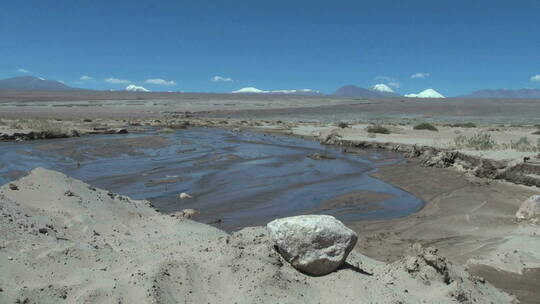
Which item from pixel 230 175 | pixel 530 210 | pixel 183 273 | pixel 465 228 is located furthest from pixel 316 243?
pixel 230 175

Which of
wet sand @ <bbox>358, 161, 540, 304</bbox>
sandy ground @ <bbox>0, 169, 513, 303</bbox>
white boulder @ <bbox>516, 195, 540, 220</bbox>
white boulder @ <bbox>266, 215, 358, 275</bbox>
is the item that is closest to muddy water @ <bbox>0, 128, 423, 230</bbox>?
wet sand @ <bbox>358, 161, 540, 304</bbox>

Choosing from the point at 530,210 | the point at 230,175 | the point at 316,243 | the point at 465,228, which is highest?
the point at 316,243

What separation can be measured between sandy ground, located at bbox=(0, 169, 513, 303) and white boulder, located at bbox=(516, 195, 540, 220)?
146 inches

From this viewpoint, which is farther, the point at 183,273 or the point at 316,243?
the point at 316,243

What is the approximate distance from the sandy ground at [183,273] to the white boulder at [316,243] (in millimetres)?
120

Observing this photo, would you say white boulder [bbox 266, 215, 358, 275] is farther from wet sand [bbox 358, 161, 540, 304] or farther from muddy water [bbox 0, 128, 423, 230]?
muddy water [bbox 0, 128, 423, 230]

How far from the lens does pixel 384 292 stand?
4.71 meters

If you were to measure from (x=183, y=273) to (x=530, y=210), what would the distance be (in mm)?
7030

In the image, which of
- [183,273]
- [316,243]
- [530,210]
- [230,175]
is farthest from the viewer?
[230,175]

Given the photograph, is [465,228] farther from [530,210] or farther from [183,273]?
[183,273]

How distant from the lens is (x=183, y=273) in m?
4.87

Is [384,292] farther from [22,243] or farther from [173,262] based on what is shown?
[22,243]

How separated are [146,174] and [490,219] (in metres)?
10.4

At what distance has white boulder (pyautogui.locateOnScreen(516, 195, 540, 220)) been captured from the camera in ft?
27.7
